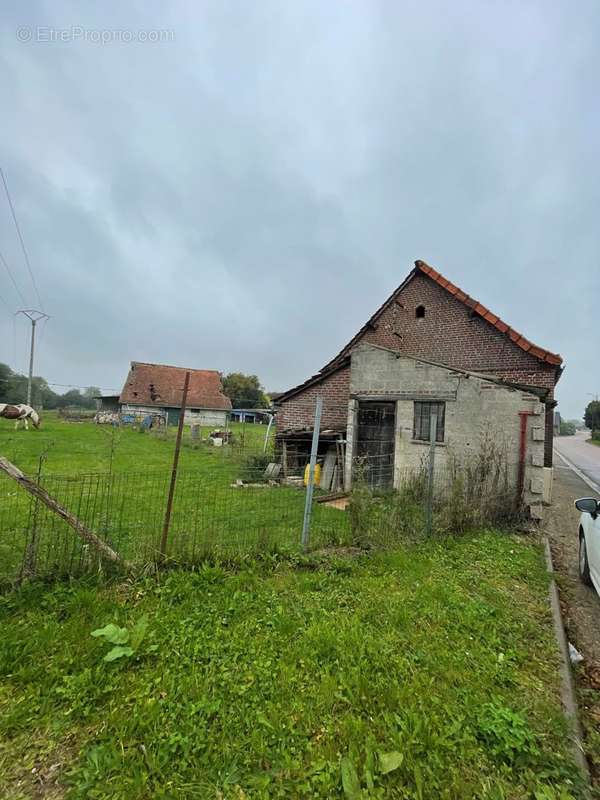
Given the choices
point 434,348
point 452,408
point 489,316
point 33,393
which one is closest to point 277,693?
point 452,408

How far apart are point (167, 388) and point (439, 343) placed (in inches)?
1354

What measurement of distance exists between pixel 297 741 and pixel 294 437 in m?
10.0

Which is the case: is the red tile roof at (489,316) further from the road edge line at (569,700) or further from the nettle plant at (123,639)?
the nettle plant at (123,639)

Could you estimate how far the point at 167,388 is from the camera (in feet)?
134

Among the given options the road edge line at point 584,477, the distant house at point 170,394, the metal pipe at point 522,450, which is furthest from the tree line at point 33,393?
the road edge line at point 584,477

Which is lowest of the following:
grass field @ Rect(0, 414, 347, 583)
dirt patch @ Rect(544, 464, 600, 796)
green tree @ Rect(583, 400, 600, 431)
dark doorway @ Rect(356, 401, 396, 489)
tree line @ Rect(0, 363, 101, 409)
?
dirt patch @ Rect(544, 464, 600, 796)

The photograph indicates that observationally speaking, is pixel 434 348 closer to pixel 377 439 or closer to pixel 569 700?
pixel 377 439

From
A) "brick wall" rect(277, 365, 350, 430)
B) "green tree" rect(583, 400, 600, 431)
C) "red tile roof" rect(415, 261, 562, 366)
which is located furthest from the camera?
"green tree" rect(583, 400, 600, 431)

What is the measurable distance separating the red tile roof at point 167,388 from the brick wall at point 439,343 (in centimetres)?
2838

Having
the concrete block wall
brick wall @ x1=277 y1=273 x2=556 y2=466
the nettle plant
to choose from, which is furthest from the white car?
brick wall @ x1=277 y1=273 x2=556 y2=466

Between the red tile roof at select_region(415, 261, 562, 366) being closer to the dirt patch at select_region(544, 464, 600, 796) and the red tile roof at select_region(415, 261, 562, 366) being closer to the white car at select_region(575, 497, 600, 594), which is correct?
the dirt patch at select_region(544, 464, 600, 796)

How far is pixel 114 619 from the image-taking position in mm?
3199

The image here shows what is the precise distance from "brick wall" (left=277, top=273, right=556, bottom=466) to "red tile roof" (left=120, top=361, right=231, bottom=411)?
28.4 m

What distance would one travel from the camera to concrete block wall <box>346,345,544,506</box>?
7.70m
